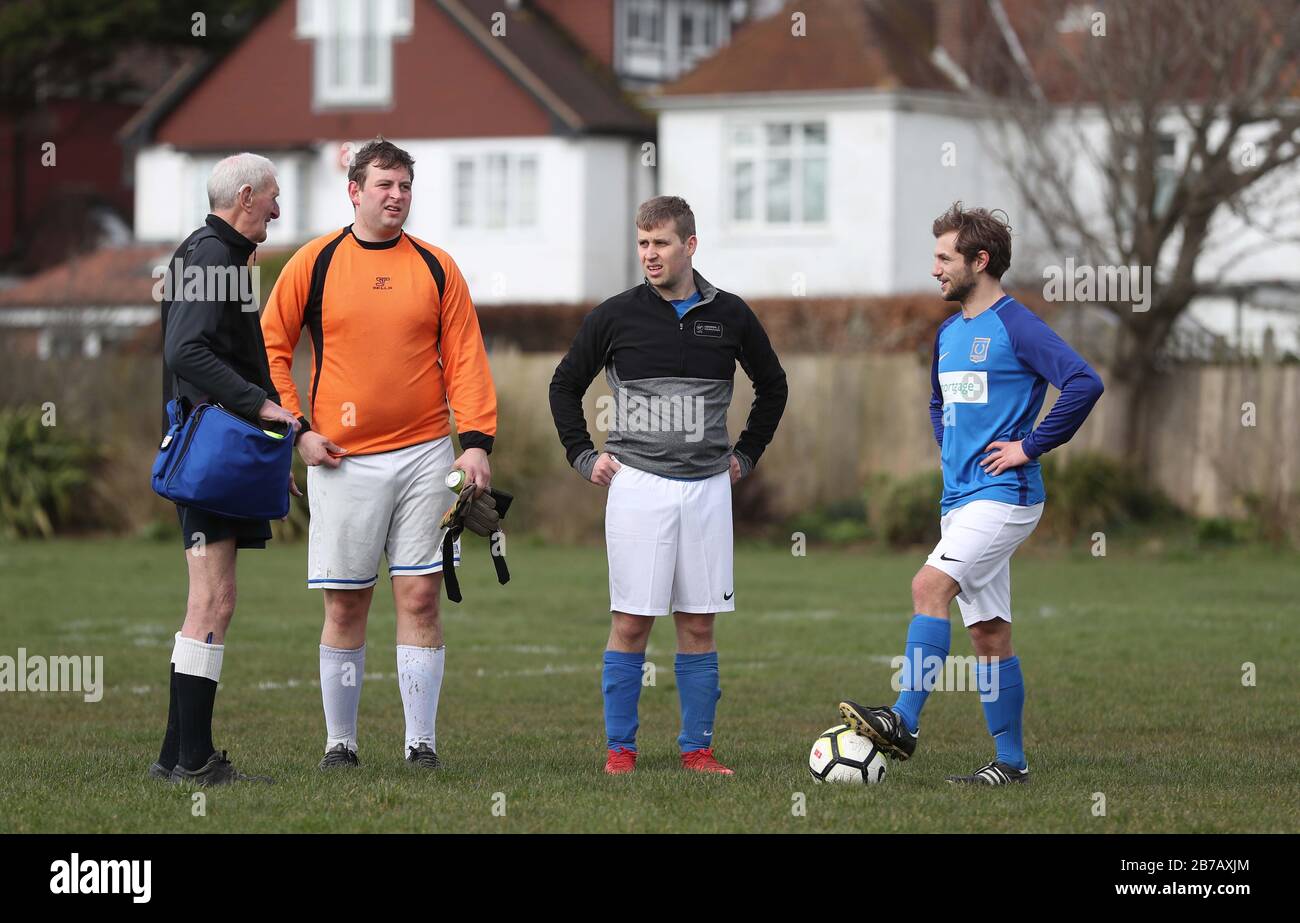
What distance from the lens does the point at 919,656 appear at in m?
7.68

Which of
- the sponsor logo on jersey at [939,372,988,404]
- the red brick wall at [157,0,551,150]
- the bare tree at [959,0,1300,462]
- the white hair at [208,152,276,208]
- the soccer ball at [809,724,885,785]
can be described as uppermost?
the red brick wall at [157,0,551,150]

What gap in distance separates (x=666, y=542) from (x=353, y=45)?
3544cm

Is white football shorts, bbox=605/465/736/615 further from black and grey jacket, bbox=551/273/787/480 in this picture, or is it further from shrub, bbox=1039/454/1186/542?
shrub, bbox=1039/454/1186/542

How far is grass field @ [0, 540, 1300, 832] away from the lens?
7047 mm

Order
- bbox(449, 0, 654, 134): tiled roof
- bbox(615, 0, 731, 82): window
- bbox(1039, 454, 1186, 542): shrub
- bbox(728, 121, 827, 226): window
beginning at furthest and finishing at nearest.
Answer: bbox(615, 0, 731, 82): window
bbox(449, 0, 654, 134): tiled roof
bbox(728, 121, 827, 226): window
bbox(1039, 454, 1186, 542): shrub

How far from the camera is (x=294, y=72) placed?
138 feet

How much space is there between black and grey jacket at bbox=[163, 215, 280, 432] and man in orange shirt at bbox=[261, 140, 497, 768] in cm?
21

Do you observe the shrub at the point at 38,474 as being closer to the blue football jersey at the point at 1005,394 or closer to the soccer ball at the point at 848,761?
the soccer ball at the point at 848,761

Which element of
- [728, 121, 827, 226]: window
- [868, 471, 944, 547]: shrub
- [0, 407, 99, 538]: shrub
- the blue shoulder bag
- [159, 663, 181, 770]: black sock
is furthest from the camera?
[728, 121, 827, 226]: window

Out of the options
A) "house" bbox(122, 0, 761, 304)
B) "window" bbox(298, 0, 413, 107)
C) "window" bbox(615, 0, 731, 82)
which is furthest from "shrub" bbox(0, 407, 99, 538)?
"window" bbox(615, 0, 731, 82)

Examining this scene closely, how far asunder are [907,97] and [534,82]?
312 inches

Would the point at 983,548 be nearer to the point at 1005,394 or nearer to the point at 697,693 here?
the point at 1005,394

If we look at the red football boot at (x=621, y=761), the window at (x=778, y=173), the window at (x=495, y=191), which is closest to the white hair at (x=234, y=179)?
the red football boot at (x=621, y=761)

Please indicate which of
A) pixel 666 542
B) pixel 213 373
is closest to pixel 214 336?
pixel 213 373
